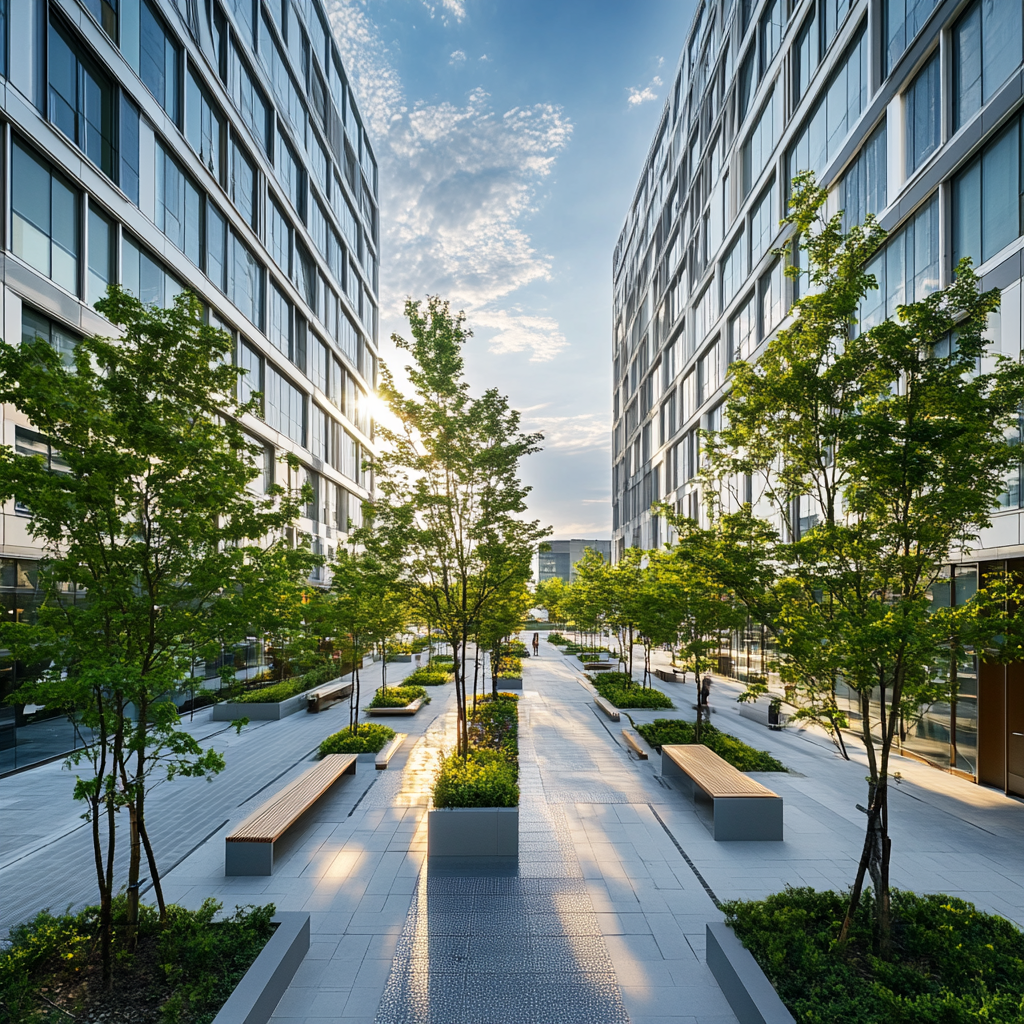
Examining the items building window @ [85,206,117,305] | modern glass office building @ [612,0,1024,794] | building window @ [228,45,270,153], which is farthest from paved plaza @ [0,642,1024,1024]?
building window @ [228,45,270,153]

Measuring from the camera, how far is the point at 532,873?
8727 mm

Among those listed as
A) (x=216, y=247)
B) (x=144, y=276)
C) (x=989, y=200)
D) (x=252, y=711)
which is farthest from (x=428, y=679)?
(x=989, y=200)

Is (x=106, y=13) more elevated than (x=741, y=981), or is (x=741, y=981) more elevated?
(x=106, y=13)

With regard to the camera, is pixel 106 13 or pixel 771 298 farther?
pixel 771 298

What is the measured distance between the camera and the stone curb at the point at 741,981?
5.09 metres

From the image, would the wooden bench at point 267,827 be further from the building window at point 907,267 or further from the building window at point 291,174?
the building window at point 291,174

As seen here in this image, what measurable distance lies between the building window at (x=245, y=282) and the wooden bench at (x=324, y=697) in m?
16.1

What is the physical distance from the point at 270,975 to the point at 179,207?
23.5m

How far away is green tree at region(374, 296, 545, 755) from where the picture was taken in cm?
1212

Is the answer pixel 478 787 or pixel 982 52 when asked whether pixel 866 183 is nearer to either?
pixel 982 52

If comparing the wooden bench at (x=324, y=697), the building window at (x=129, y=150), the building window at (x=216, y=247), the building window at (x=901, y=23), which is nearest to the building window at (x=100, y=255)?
the building window at (x=129, y=150)

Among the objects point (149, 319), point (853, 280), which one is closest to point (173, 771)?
point (149, 319)

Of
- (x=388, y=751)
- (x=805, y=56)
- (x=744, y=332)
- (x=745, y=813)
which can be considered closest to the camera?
(x=745, y=813)

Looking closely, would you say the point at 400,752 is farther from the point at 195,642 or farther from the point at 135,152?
the point at 135,152
